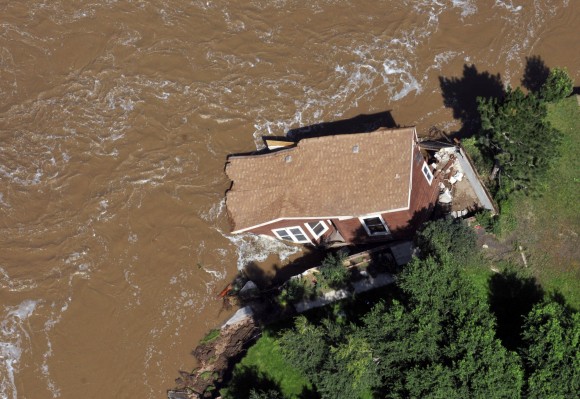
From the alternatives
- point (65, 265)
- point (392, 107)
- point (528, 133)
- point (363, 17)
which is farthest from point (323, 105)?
point (65, 265)

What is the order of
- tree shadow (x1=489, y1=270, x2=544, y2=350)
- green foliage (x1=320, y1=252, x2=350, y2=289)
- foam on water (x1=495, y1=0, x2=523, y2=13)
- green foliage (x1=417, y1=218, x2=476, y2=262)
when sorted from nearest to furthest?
green foliage (x1=417, y1=218, x2=476, y2=262) → tree shadow (x1=489, y1=270, x2=544, y2=350) → green foliage (x1=320, y1=252, x2=350, y2=289) → foam on water (x1=495, y1=0, x2=523, y2=13)

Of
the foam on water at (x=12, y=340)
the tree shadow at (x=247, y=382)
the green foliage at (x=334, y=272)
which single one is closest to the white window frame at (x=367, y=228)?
the green foliage at (x=334, y=272)

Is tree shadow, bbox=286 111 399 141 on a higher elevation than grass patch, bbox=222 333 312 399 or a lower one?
higher

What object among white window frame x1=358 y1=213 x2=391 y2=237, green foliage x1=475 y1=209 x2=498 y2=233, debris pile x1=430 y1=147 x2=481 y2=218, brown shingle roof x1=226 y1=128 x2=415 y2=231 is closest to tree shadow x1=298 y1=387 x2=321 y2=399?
white window frame x1=358 y1=213 x2=391 y2=237

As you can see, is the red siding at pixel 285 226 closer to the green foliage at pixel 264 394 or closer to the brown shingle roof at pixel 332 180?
the brown shingle roof at pixel 332 180

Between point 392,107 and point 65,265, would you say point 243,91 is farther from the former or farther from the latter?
point 65,265

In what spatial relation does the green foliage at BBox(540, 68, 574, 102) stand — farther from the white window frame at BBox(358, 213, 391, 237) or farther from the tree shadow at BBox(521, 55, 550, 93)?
the white window frame at BBox(358, 213, 391, 237)
